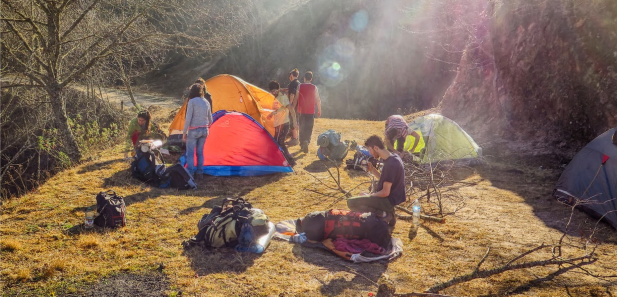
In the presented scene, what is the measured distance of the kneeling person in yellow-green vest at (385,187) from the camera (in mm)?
5590

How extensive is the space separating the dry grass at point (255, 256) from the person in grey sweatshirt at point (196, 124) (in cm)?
60

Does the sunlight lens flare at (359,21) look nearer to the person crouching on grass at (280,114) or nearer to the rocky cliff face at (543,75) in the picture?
the rocky cliff face at (543,75)

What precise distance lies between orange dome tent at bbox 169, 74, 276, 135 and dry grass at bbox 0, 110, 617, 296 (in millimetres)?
2503

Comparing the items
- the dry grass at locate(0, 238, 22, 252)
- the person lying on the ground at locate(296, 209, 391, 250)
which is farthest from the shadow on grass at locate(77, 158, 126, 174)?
the person lying on the ground at locate(296, 209, 391, 250)

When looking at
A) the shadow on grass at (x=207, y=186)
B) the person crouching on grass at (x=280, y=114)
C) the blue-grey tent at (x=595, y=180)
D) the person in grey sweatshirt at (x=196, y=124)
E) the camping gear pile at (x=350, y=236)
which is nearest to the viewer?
the camping gear pile at (x=350, y=236)

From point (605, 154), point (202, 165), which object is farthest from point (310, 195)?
point (605, 154)

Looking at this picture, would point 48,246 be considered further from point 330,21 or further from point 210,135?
point 330,21

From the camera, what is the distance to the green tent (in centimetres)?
995

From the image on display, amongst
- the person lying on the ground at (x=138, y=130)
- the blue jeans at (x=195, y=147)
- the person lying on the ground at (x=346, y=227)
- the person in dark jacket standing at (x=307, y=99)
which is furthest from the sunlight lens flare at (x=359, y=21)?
the person lying on the ground at (x=346, y=227)

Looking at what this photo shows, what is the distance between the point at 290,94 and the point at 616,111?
26.0 feet

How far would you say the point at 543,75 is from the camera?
1217 centimetres

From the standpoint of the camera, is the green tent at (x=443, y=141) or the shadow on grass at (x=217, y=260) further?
the green tent at (x=443, y=141)

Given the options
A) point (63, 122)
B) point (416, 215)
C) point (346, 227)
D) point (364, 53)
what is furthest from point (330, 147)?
point (364, 53)

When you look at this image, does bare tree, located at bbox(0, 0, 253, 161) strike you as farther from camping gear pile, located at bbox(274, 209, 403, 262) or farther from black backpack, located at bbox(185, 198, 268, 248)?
camping gear pile, located at bbox(274, 209, 403, 262)
